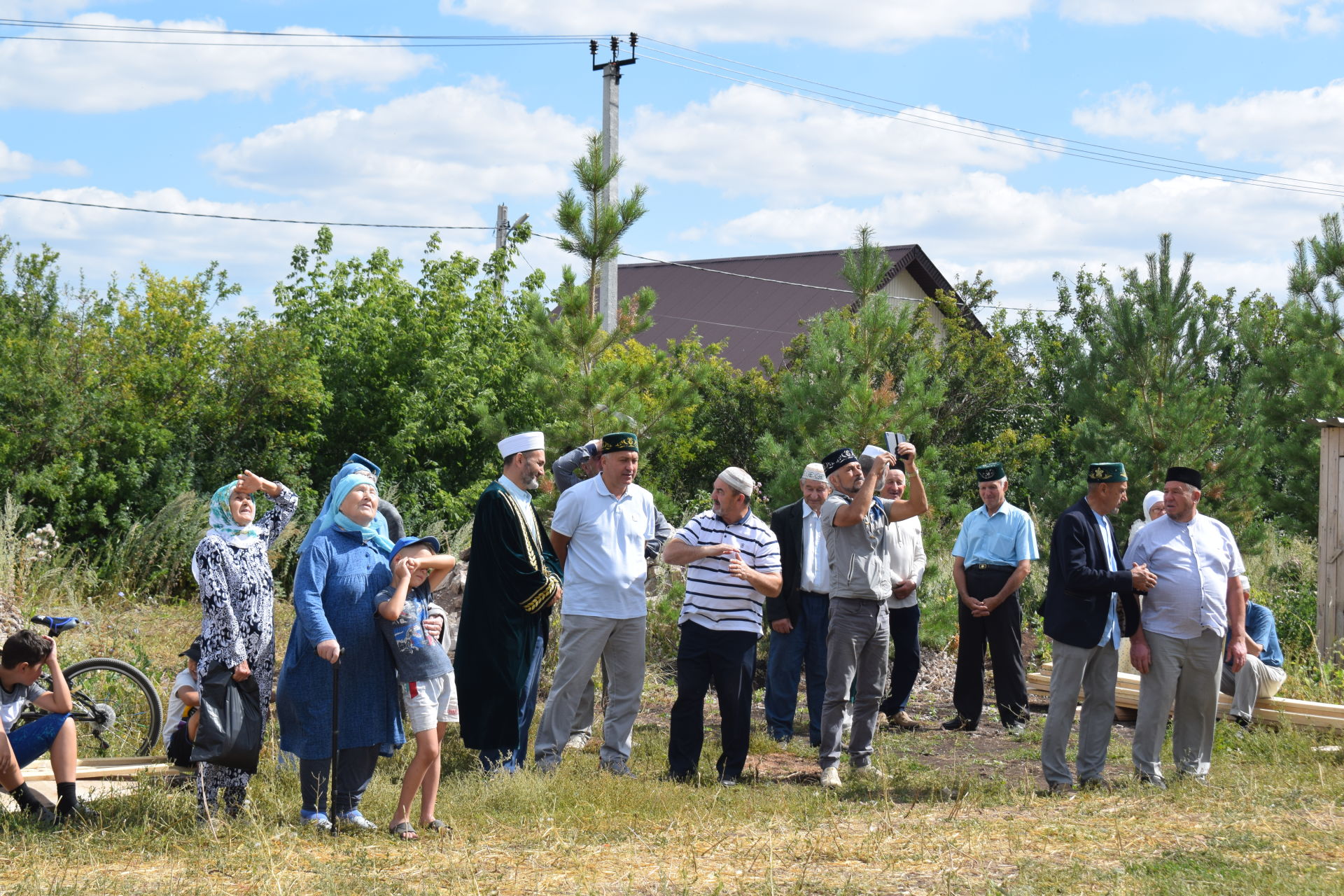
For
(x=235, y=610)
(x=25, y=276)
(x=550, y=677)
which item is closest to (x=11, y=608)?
(x=550, y=677)

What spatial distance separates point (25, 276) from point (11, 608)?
751 inches

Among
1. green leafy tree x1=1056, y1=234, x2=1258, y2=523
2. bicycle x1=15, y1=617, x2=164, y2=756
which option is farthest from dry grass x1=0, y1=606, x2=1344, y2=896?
green leafy tree x1=1056, y1=234, x2=1258, y2=523

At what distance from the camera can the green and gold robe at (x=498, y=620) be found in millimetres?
6301

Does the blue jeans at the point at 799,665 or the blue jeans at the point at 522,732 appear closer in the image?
the blue jeans at the point at 522,732

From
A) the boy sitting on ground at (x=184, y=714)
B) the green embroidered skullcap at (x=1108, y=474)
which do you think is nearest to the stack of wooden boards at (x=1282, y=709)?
the green embroidered skullcap at (x=1108, y=474)

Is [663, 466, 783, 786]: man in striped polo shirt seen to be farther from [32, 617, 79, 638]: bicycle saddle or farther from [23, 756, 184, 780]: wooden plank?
[32, 617, 79, 638]: bicycle saddle

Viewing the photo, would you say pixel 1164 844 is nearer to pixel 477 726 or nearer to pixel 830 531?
pixel 830 531

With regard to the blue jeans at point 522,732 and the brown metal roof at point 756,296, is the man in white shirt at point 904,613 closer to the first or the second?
the blue jeans at point 522,732

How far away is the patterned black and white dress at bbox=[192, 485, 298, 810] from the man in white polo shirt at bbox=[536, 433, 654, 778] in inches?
59.9

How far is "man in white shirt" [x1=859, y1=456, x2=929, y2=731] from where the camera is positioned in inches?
316

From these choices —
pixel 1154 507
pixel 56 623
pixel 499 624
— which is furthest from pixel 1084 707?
pixel 56 623

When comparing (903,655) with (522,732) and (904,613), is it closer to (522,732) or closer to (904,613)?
(904,613)

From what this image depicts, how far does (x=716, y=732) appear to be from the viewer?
7906 mm

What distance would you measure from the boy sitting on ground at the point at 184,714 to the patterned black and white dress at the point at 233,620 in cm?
26
